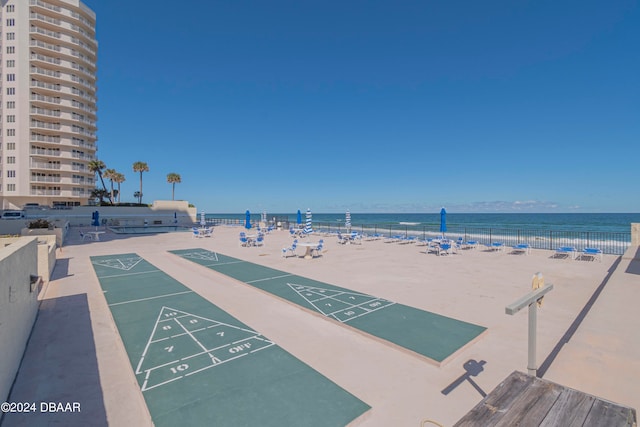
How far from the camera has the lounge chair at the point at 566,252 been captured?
14016 millimetres

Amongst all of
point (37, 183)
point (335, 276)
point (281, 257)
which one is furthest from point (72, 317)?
point (37, 183)

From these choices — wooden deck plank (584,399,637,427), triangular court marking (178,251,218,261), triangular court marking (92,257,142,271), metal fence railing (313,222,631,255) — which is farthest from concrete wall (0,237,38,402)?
metal fence railing (313,222,631,255)

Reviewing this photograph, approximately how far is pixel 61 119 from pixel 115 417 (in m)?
55.5

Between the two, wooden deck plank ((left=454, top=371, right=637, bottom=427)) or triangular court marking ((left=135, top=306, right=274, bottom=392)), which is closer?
wooden deck plank ((left=454, top=371, right=637, bottom=427))

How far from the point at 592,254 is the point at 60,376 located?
19127 mm

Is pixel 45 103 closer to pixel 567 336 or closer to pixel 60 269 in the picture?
pixel 60 269

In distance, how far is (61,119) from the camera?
143ft

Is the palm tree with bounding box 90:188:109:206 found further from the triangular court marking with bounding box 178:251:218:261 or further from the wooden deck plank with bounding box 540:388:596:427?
the wooden deck plank with bounding box 540:388:596:427

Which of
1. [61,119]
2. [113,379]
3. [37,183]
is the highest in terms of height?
[61,119]

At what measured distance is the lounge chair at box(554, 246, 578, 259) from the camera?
14016mm

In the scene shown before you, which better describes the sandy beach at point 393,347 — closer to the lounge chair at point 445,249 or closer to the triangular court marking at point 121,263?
the triangular court marking at point 121,263

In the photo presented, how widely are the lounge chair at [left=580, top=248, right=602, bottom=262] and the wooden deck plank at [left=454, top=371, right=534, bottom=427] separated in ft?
47.8

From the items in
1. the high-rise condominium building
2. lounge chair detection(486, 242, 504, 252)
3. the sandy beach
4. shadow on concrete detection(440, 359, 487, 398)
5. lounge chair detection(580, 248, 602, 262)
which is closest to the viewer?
the sandy beach

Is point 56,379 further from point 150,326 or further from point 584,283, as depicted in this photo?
point 584,283
